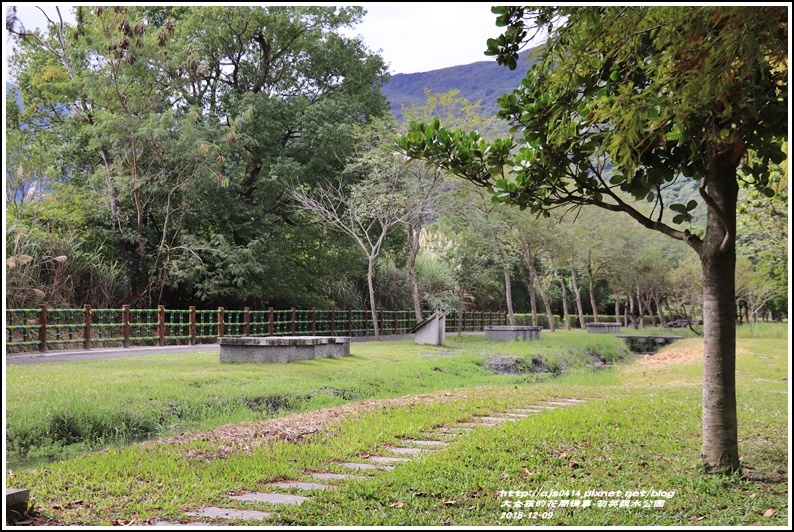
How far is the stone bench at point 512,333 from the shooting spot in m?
25.8

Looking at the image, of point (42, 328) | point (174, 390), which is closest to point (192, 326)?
point (42, 328)

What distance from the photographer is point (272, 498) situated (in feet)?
16.3

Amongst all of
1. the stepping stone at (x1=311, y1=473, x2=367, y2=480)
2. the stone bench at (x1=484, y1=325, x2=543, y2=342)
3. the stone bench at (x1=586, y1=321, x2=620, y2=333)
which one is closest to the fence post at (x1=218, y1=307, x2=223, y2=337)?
the stone bench at (x1=484, y1=325, x2=543, y2=342)

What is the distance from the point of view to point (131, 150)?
21.1 metres

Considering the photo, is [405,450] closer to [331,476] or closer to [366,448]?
[366,448]

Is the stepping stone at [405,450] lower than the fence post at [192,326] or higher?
lower

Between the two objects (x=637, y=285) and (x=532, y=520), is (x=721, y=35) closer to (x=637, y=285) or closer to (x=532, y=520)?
(x=532, y=520)

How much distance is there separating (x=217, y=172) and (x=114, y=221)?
3.18m

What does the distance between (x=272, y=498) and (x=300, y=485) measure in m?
0.42

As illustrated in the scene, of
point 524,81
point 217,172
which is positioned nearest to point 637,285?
point 217,172

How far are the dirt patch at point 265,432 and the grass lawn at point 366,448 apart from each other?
3 centimetres

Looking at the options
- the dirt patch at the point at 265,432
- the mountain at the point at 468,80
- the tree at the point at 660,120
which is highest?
the mountain at the point at 468,80

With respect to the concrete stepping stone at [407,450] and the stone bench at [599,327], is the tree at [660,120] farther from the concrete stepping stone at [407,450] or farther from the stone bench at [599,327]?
the stone bench at [599,327]

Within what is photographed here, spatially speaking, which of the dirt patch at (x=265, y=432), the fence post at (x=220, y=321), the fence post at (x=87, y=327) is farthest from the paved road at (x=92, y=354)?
the dirt patch at (x=265, y=432)
